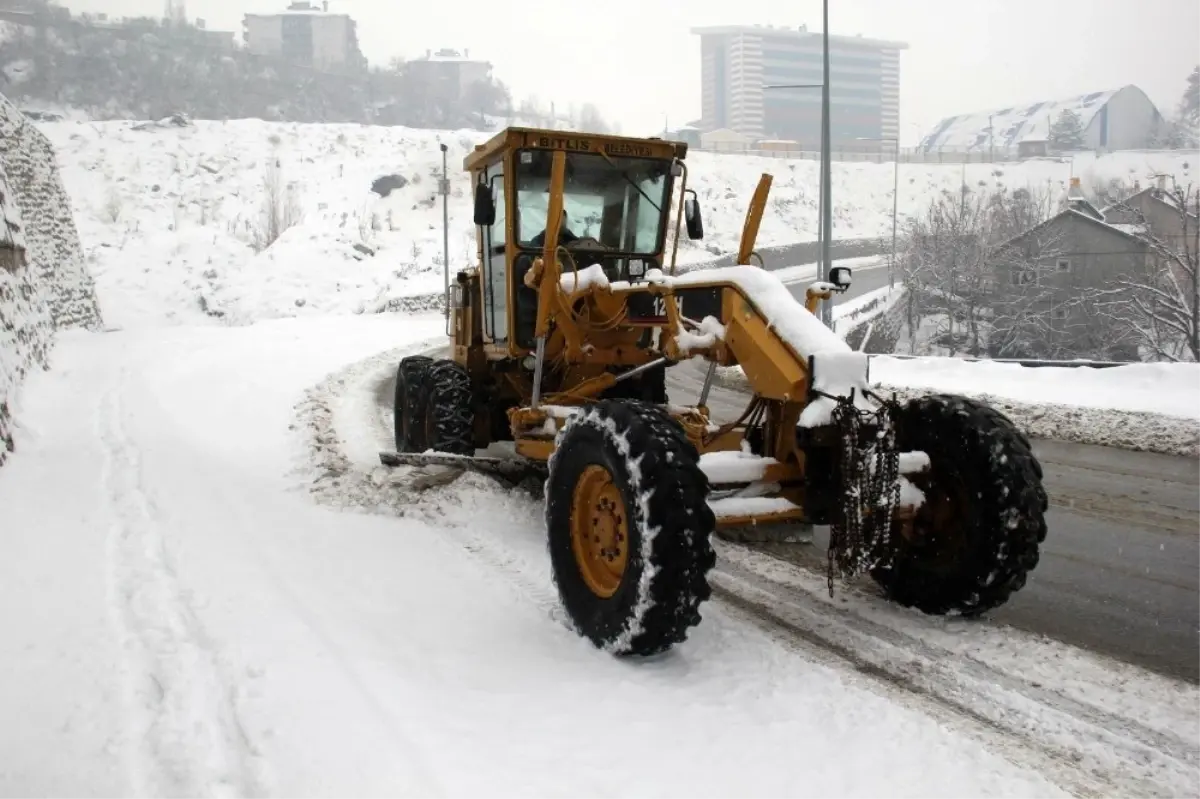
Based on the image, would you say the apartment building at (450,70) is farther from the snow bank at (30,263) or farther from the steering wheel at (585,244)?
the steering wheel at (585,244)

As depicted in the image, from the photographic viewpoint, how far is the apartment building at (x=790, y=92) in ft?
401

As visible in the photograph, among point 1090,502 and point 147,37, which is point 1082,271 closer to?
point 1090,502

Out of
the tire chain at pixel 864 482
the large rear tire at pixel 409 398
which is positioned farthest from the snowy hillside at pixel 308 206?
the tire chain at pixel 864 482

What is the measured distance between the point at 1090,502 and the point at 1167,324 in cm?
2103

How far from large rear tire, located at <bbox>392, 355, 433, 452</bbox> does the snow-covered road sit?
1.48m

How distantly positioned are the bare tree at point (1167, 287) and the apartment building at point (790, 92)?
9532cm

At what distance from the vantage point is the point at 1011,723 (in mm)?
3566

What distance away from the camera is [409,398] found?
8.54 meters

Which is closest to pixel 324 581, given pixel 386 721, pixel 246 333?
pixel 386 721

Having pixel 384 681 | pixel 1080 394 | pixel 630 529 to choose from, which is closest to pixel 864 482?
pixel 630 529

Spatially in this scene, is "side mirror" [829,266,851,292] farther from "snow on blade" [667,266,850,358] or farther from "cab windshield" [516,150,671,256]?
"cab windshield" [516,150,671,256]

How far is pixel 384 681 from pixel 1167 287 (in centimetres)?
2766

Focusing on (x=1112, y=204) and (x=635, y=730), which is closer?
(x=635, y=730)

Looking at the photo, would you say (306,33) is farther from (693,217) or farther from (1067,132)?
(693,217)
